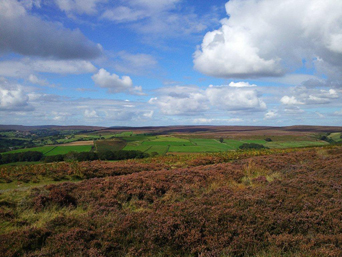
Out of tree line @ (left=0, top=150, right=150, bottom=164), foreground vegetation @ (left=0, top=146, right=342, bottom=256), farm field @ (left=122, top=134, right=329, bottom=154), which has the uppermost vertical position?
foreground vegetation @ (left=0, top=146, right=342, bottom=256)

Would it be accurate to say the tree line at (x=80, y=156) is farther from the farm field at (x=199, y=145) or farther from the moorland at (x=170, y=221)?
the moorland at (x=170, y=221)

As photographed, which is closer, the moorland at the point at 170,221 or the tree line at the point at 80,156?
the moorland at the point at 170,221

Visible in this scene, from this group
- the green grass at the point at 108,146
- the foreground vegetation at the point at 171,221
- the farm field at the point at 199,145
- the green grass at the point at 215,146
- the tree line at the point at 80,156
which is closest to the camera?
the foreground vegetation at the point at 171,221

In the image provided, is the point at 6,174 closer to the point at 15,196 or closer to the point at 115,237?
the point at 15,196

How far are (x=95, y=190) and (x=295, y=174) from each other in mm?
10491

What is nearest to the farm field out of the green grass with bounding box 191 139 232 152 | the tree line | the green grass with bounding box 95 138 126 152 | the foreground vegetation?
the green grass with bounding box 191 139 232 152

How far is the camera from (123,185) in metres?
9.81

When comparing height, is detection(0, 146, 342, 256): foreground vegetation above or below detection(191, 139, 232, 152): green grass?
above

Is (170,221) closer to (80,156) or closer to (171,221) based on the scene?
(171,221)

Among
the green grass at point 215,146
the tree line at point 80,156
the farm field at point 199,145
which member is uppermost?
the tree line at point 80,156

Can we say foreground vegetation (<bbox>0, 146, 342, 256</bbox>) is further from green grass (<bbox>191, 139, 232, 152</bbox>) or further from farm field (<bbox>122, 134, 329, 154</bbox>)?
green grass (<bbox>191, 139, 232, 152</bbox>)

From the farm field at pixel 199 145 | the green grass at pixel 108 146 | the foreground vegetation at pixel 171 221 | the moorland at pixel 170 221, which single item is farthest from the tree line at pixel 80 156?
the foreground vegetation at pixel 171 221

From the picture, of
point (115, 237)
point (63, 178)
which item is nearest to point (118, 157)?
point (63, 178)

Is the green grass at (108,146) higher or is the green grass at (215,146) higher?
the green grass at (108,146)
